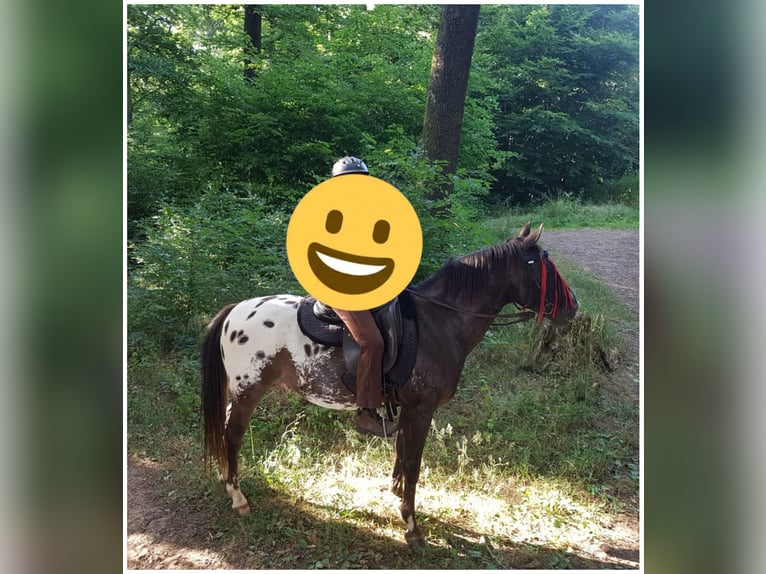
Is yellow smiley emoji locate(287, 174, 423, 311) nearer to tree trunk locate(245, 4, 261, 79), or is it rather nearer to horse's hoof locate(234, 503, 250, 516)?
tree trunk locate(245, 4, 261, 79)

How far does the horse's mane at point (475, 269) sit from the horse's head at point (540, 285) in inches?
2.2

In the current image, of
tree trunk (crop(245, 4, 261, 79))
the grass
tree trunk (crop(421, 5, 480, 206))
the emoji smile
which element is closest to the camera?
the emoji smile

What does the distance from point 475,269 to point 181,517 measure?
224 cm

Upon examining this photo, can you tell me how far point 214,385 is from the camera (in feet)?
9.37

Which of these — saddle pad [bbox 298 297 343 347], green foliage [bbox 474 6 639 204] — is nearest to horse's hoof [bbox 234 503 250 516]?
saddle pad [bbox 298 297 343 347]

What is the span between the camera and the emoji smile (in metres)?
2.47

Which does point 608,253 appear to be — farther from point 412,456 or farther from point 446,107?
point 412,456

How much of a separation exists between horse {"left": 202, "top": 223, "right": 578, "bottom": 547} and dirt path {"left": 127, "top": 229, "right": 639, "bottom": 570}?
0.23 metres

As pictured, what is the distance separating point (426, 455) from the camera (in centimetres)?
280

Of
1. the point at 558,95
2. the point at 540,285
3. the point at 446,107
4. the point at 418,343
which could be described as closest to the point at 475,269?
the point at 540,285

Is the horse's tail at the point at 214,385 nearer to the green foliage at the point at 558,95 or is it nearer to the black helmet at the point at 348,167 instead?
the black helmet at the point at 348,167

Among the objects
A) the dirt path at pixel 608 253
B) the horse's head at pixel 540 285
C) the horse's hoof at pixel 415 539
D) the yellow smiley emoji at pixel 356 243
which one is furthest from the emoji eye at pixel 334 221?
the horse's hoof at pixel 415 539
